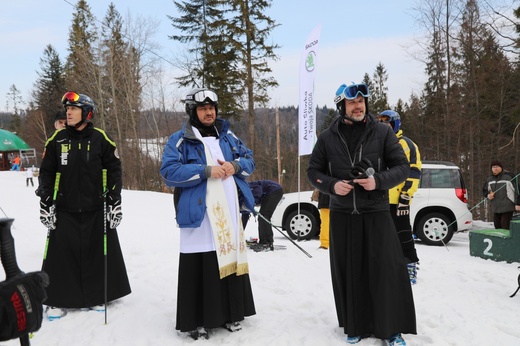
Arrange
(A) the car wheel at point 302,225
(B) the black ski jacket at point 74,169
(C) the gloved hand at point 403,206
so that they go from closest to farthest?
(B) the black ski jacket at point 74,169 < (C) the gloved hand at point 403,206 < (A) the car wheel at point 302,225

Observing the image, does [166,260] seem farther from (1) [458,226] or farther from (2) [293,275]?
(1) [458,226]

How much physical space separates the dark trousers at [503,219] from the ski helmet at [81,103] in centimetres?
955

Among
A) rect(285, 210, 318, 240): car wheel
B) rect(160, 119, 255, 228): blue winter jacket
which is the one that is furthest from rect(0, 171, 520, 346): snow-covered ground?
rect(285, 210, 318, 240): car wheel

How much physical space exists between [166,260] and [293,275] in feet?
7.45

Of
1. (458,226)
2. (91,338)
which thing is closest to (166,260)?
(91,338)

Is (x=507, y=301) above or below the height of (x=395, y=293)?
below

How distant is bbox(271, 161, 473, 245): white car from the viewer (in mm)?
9242

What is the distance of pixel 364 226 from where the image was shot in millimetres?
3338

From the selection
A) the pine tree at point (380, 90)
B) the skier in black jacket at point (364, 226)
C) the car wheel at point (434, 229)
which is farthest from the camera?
the pine tree at point (380, 90)

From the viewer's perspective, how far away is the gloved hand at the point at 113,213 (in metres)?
4.24

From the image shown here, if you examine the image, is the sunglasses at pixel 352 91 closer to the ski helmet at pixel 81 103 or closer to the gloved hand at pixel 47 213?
the ski helmet at pixel 81 103

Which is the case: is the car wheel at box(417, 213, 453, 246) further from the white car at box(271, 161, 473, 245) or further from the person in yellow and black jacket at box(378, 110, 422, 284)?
the person in yellow and black jacket at box(378, 110, 422, 284)

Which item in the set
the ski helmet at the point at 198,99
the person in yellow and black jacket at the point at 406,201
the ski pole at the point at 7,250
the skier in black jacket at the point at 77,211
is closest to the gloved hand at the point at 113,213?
the skier in black jacket at the point at 77,211

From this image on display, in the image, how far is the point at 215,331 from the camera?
3684mm
